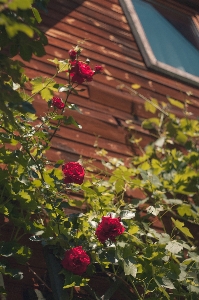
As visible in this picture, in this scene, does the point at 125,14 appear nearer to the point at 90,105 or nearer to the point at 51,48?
the point at 51,48

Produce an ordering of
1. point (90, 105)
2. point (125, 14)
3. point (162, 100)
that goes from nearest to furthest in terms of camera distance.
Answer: point (90, 105)
point (162, 100)
point (125, 14)

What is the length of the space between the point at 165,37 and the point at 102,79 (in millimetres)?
1565

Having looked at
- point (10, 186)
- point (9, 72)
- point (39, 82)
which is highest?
point (9, 72)

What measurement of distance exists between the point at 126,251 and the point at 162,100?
2.28 m

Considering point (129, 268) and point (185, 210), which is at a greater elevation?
point (129, 268)

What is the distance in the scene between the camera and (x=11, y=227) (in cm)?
278

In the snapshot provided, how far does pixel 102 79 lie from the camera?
4176 mm

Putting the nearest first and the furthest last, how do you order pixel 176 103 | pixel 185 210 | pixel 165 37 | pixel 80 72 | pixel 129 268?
pixel 129 268
pixel 80 72
pixel 185 210
pixel 176 103
pixel 165 37

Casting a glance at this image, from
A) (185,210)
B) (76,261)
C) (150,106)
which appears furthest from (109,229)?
(150,106)

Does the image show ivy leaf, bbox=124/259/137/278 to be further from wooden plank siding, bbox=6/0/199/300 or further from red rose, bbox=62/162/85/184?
wooden plank siding, bbox=6/0/199/300

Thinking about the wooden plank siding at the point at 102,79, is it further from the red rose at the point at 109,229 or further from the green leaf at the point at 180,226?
the red rose at the point at 109,229

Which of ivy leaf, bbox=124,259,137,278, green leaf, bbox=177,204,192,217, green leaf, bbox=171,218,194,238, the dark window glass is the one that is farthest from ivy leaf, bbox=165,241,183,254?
the dark window glass

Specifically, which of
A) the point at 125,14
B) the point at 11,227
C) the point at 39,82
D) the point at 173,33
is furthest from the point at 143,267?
the point at 173,33

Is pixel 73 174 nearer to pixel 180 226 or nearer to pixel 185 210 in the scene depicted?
pixel 180 226
